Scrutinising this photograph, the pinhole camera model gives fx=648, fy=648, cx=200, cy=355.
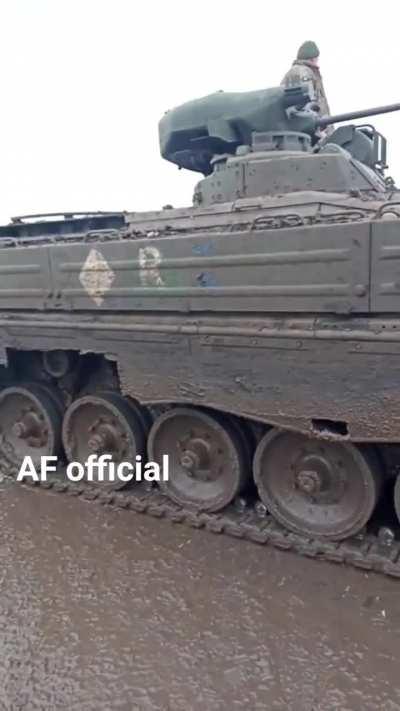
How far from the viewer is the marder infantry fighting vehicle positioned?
4.00 meters

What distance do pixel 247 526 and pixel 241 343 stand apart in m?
1.39

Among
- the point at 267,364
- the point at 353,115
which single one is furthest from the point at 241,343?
the point at 353,115

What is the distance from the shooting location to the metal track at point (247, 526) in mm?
4289

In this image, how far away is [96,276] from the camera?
5039 millimetres

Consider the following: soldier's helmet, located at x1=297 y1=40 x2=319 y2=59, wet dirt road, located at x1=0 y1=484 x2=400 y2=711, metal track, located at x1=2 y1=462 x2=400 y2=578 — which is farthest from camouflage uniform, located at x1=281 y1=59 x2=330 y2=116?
wet dirt road, located at x1=0 y1=484 x2=400 y2=711

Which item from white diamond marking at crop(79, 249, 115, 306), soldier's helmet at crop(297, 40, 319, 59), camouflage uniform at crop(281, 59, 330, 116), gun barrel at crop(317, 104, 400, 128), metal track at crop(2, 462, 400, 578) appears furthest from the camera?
soldier's helmet at crop(297, 40, 319, 59)

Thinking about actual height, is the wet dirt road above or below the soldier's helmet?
below

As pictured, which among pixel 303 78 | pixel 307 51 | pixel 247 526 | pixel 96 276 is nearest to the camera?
pixel 247 526

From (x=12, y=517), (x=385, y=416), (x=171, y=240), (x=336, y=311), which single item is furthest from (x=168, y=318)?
(x=12, y=517)

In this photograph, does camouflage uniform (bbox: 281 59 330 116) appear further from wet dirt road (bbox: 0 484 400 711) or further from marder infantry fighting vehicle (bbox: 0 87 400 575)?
wet dirt road (bbox: 0 484 400 711)

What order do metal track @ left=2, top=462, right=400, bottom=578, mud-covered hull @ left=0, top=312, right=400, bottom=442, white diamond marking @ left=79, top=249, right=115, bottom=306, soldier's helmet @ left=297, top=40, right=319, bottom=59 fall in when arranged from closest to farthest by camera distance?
mud-covered hull @ left=0, top=312, right=400, bottom=442 < metal track @ left=2, top=462, right=400, bottom=578 < white diamond marking @ left=79, top=249, right=115, bottom=306 < soldier's helmet @ left=297, top=40, right=319, bottom=59

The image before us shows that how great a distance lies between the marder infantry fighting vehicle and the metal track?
16mm

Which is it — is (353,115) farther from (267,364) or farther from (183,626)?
(183,626)

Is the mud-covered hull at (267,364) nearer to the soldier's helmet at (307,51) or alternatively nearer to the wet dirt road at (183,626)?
the wet dirt road at (183,626)
